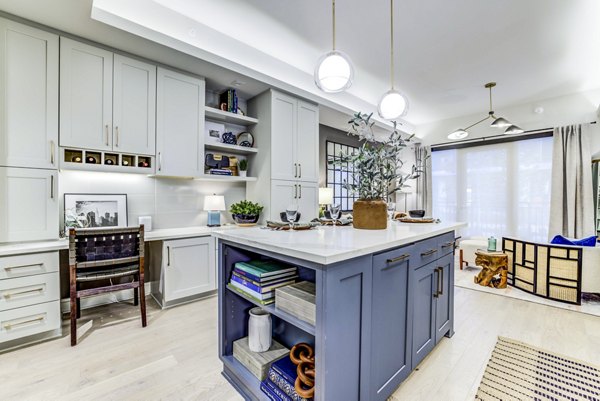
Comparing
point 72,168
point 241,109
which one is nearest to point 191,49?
point 241,109

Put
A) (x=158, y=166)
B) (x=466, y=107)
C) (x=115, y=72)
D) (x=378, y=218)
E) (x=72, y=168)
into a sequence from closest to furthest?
1. (x=378, y=218)
2. (x=72, y=168)
3. (x=115, y=72)
4. (x=158, y=166)
5. (x=466, y=107)

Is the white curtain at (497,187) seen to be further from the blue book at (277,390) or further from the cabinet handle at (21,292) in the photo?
the cabinet handle at (21,292)

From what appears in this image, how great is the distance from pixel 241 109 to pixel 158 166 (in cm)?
151

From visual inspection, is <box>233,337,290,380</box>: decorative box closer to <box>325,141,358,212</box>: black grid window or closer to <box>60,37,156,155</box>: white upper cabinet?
<box>60,37,156,155</box>: white upper cabinet

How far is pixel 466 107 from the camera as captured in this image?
539 cm

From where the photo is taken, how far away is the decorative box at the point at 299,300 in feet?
3.88

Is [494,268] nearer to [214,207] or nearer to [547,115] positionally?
[547,115]

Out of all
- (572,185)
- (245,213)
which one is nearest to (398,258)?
(245,213)

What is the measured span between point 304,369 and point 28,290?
2271 millimetres

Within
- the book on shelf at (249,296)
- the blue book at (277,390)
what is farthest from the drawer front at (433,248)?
the blue book at (277,390)

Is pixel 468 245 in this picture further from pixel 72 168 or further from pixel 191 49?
pixel 72 168

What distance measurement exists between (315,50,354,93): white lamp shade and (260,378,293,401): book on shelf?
77.7 inches

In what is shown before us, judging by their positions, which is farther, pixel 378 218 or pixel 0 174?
pixel 0 174

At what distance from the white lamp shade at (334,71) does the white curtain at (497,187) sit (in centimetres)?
513
